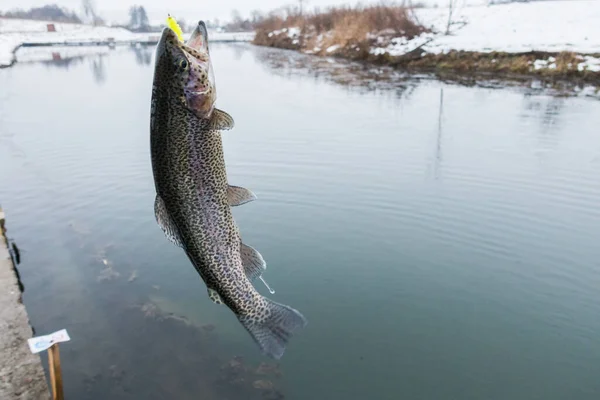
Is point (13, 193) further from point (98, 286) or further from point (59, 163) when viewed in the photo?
point (98, 286)

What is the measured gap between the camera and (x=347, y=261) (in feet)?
27.9

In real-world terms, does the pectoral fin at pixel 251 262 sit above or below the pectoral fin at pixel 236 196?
below

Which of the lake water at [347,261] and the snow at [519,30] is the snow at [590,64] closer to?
the snow at [519,30]

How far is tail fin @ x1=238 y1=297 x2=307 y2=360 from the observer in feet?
9.46

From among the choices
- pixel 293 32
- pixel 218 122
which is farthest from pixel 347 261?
pixel 293 32

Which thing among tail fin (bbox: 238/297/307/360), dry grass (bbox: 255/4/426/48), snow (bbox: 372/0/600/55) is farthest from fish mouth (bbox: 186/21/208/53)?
dry grass (bbox: 255/4/426/48)

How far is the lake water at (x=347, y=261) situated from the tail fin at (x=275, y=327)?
10.5ft

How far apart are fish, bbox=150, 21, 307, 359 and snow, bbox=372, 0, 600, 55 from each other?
31837 mm

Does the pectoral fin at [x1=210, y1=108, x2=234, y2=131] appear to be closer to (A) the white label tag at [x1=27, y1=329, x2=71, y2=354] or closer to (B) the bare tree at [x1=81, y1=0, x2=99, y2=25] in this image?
(A) the white label tag at [x1=27, y1=329, x2=71, y2=354]

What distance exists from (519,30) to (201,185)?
137 ft

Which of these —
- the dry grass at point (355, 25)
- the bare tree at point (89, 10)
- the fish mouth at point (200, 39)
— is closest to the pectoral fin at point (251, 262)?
the fish mouth at point (200, 39)

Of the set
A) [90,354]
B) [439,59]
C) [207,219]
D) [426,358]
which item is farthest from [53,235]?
[439,59]

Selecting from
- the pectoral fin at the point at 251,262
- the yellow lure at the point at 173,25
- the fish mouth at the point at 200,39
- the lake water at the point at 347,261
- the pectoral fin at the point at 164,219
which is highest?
the yellow lure at the point at 173,25

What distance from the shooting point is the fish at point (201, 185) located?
2.41m
